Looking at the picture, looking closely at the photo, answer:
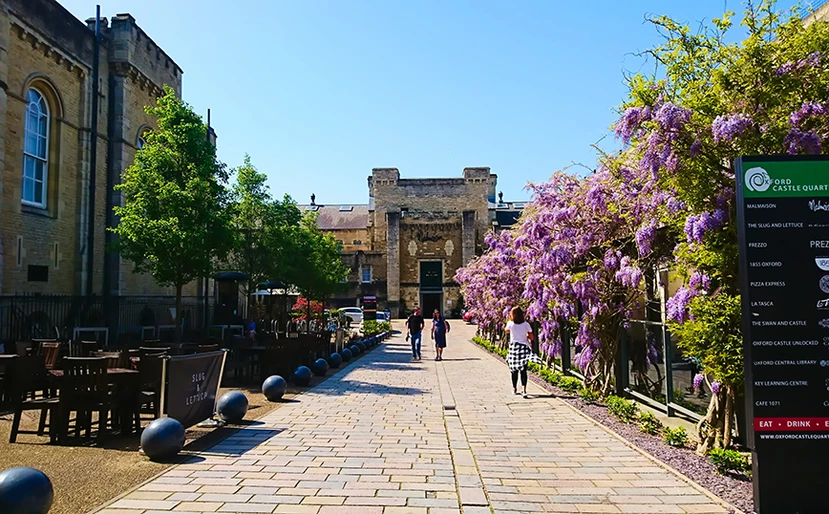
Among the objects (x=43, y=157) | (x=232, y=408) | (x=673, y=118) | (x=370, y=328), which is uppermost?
(x=43, y=157)

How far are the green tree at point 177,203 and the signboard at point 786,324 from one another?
1252 centimetres

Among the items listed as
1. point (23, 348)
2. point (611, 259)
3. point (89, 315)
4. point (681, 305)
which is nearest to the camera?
point (681, 305)

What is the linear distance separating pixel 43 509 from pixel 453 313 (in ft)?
176

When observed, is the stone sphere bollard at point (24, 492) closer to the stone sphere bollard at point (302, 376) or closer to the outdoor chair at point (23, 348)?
the outdoor chair at point (23, 348)

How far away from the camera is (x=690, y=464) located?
6.25 metres

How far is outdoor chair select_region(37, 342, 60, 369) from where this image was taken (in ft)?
31.6

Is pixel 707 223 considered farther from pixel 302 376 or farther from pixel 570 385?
pixel 302 376

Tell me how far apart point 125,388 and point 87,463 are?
138 cm

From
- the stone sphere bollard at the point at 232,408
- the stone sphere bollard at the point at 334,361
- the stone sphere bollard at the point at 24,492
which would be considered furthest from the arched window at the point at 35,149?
the stone sphere bollard at the point at 24,492

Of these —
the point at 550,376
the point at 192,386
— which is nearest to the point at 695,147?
the point at 192,386

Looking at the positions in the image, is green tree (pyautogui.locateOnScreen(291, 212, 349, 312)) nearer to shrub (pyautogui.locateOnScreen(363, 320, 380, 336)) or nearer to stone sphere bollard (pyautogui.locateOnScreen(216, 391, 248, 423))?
shrub (pyautogui.locateOnScreen(363, 320, 380, 336))

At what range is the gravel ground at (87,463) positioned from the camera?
5.19 metres

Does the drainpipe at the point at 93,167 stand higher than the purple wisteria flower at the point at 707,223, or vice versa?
the drainpipe at the point at 93,167

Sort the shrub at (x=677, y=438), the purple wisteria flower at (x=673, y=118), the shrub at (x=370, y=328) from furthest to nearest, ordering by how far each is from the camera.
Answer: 1. the shrub at (x=370, y=328)
2. the shrub at (x=677, y=438)
3. the purple wisteria flower at (x=673, y=118)
